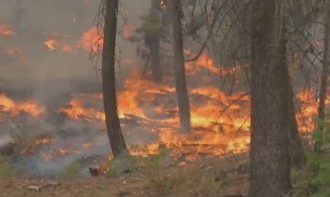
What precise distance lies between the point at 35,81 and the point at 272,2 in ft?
80.6

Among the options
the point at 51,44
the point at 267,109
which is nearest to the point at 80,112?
the point at 51,44

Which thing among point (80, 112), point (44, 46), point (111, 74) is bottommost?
point (80, 112)

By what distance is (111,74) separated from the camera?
13.9 metres

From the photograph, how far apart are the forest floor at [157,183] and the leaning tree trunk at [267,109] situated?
139 centimetres

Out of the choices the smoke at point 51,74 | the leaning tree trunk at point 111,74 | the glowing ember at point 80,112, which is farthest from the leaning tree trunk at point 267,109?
the glowing ember at point 80,112

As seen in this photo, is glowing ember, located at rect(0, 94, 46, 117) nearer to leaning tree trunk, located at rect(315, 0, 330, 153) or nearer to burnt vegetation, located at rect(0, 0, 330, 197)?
burnt vegetation, located at rect(0, 0, 330, 197)

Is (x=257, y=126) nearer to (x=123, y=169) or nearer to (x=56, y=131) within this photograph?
(x=123, y=169)

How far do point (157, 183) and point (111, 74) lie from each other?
5.65 m

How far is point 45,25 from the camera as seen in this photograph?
42469 mm

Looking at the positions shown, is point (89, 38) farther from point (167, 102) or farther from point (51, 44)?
point (167, 102)

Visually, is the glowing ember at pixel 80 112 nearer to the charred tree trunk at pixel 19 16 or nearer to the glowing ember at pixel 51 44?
the glowing ember at pixel 51 44

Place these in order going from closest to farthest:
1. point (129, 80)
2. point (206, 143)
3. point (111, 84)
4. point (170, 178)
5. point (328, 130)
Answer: point (328, 130)
point (170, 178)
point (111, 84)
point (206, 143)
point (129, 80)

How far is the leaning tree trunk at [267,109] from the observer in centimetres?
632

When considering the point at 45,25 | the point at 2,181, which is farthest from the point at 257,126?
the point at 45,25
